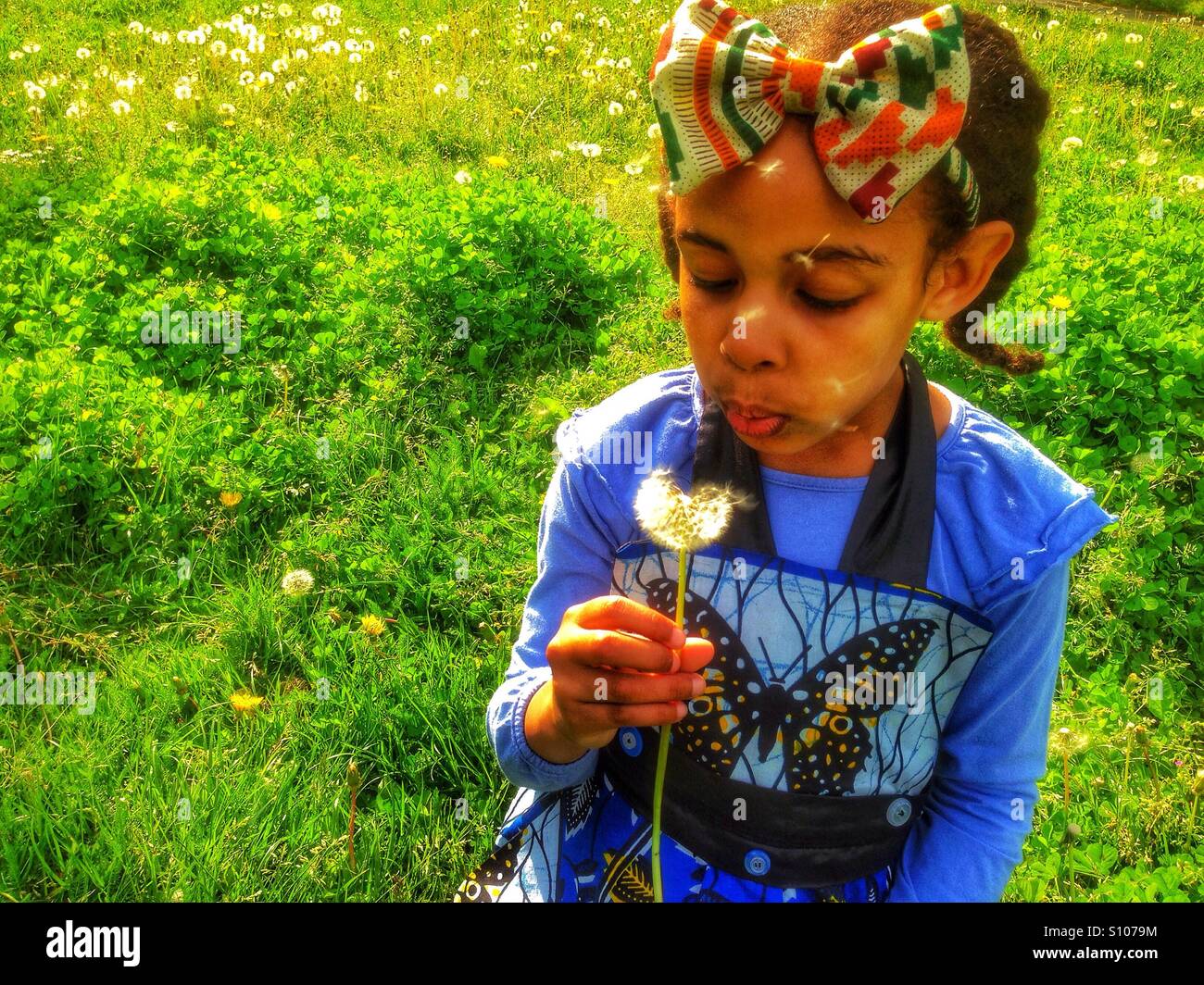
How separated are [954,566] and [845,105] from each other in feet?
2.42

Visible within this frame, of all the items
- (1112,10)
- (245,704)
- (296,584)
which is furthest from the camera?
(1112,10)

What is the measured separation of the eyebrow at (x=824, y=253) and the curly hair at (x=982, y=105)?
0.51 ft

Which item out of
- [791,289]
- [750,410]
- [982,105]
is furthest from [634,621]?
[982,105]

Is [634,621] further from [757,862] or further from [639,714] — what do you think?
[757,862]

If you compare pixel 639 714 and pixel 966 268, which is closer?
pixel 639 714

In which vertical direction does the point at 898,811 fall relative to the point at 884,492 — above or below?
below

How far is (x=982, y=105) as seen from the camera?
1578 mm

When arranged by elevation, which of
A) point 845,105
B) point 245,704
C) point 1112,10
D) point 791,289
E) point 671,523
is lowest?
point 245,704

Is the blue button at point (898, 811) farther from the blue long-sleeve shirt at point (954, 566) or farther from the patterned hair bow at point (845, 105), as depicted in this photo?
the patterned hair bow at point (845, 105)

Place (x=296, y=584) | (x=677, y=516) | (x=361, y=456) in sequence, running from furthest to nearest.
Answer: (x=361, y=456)
(x=296, y=584)
(x=677, y=516)

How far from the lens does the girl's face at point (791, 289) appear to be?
4.54ft

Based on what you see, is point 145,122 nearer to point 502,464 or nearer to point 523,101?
point 523,101

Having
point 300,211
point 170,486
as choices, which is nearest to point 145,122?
point 300,211

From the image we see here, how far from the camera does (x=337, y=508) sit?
131 inches
